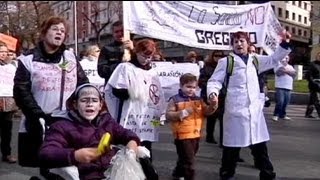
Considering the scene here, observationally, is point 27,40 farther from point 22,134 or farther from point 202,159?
point 22,134

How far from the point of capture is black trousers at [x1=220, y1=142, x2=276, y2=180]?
644cm

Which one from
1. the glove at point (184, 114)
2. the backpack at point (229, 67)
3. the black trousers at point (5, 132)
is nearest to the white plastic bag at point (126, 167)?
the glove at point (184, 114)

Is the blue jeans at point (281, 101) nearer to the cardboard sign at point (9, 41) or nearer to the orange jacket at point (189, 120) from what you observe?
the cardboard sign at point (9, 41)

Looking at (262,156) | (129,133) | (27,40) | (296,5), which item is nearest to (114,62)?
(262,156)

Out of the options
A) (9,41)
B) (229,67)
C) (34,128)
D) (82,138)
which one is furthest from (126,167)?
(9,41)

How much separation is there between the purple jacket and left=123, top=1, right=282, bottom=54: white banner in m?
6.19

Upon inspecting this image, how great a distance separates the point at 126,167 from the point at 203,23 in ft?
24.6

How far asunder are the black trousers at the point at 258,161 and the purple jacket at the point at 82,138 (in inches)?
110

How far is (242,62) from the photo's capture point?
630 centimetres

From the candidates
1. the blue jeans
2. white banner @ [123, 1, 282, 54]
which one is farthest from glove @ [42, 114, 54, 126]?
the blue jeans

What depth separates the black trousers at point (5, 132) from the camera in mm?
8203

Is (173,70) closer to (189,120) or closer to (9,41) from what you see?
(9,41)

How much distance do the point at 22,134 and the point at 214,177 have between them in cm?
285

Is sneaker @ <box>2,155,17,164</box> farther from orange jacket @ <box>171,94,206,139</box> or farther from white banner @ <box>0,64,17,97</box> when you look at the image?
orange jacket @ <box>171,94,206,139</box>
